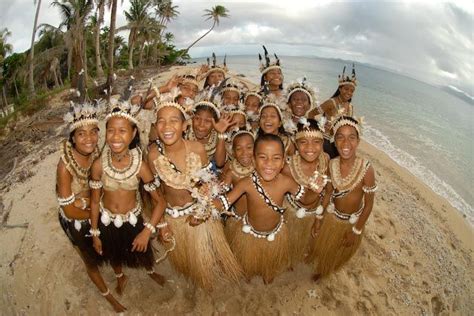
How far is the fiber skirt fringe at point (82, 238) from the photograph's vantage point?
2.66 m

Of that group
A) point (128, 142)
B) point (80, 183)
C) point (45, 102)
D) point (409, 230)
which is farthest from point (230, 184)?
point (45, 102)

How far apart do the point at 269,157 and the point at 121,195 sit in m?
1.27

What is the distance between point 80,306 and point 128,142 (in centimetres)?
182

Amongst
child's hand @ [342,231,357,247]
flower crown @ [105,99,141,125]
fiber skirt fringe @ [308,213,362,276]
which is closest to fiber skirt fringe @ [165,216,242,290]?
fiber skirt fringe @ [308,213,362,276]

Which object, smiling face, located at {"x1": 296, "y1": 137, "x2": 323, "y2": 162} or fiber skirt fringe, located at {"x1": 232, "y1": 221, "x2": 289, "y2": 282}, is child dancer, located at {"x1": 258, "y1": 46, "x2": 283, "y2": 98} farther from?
fiber skirt fringe, located at {"x1": 232, "y1": 221, "x2": 289, "y2": 282}

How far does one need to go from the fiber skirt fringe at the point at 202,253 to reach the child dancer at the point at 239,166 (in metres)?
0.24

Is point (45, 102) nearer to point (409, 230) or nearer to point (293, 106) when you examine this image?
point (293, 106)

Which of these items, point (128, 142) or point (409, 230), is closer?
point (128, 142)

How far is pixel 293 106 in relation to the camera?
3.94 m

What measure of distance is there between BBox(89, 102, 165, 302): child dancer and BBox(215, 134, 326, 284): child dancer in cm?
70

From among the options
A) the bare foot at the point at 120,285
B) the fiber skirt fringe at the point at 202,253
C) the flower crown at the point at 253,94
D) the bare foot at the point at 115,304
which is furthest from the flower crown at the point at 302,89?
the bare foot at the point at 115,304

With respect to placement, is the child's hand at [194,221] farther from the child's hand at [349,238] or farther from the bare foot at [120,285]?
the child's hand at [349,238]

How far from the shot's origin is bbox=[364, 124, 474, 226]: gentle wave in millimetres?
6928

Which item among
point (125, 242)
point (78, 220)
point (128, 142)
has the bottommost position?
point (125, 242)
